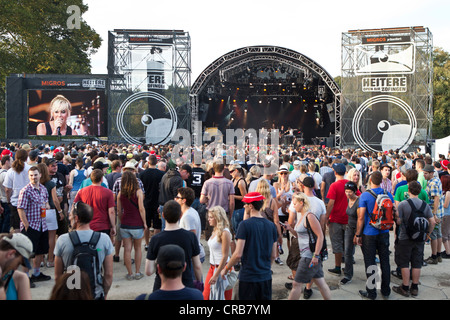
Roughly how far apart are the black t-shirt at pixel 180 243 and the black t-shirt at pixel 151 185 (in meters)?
3.15

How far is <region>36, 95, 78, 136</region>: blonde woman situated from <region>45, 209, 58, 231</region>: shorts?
19.3 meters

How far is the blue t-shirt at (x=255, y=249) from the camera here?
3412mm

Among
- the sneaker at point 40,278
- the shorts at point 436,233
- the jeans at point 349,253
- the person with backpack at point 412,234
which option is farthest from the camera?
the shorts at point 436,233

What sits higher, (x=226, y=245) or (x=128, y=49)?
(x=128, y=49)

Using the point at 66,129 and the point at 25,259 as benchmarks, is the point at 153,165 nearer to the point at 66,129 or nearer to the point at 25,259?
the point at 25,259

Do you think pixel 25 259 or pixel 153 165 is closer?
pixel 25 259

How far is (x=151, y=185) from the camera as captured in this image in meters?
6.32

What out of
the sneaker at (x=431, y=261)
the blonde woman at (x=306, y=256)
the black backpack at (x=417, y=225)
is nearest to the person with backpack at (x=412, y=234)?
the black backpack at (x=417, y=225)

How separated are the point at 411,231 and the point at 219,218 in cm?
268

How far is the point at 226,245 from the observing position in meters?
3.58

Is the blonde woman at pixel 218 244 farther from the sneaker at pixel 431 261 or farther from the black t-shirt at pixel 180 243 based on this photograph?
the sneaker at pixel 431 261

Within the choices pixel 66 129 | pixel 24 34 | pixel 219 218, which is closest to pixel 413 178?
pixel 219 218

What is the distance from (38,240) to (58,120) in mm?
20317

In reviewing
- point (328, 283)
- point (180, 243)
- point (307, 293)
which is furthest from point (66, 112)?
point (180, 243)
